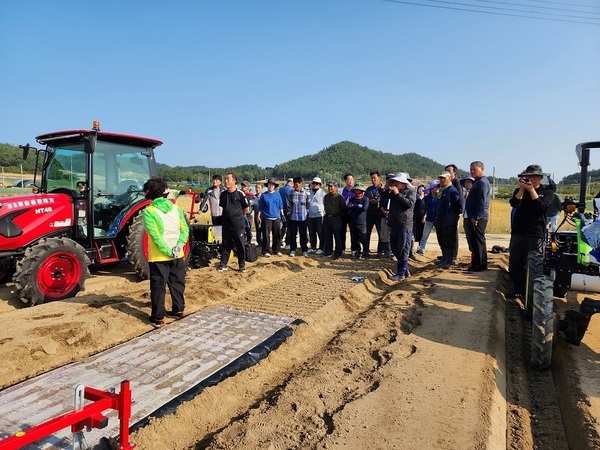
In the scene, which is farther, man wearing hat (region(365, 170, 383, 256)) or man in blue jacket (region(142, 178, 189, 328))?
man wearing hat (region(365, 170, 383, 256))

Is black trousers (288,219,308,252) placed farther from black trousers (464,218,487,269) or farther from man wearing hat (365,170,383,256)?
black trousers (464,218,487,269)

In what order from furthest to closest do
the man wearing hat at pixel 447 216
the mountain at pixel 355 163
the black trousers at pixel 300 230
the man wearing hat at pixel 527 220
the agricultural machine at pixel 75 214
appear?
the mountain at pixel 355 163
the black trousers at pixel 300 230
the man wearing hat at pixel 447 216
the agricultural machine at pixel 75 214
the man wearing hat at pixel 527 220

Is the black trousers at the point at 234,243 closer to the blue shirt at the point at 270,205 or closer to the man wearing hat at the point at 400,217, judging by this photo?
the blue shirt at the point at 270,205

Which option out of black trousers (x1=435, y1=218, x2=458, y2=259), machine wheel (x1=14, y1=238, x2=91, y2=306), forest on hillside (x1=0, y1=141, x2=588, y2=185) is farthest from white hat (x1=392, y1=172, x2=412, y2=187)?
forest on hillside (x1=0, y1=141, x2=588, y2=185)

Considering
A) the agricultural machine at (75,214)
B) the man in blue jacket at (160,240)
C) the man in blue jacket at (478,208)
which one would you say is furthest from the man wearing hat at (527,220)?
the agricultural machine at (75,214)

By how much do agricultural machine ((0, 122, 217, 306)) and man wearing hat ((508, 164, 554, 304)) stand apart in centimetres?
461

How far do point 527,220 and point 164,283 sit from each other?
4.36m

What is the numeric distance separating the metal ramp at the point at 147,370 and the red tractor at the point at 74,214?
1.85m

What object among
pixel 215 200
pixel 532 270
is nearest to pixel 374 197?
pixel 215 200

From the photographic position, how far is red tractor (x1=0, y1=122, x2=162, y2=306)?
520cm

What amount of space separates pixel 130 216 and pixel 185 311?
2.13m

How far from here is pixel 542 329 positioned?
3.67 m

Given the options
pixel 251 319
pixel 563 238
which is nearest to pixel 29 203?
pixel 251 319

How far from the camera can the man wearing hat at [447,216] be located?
24.4ft
